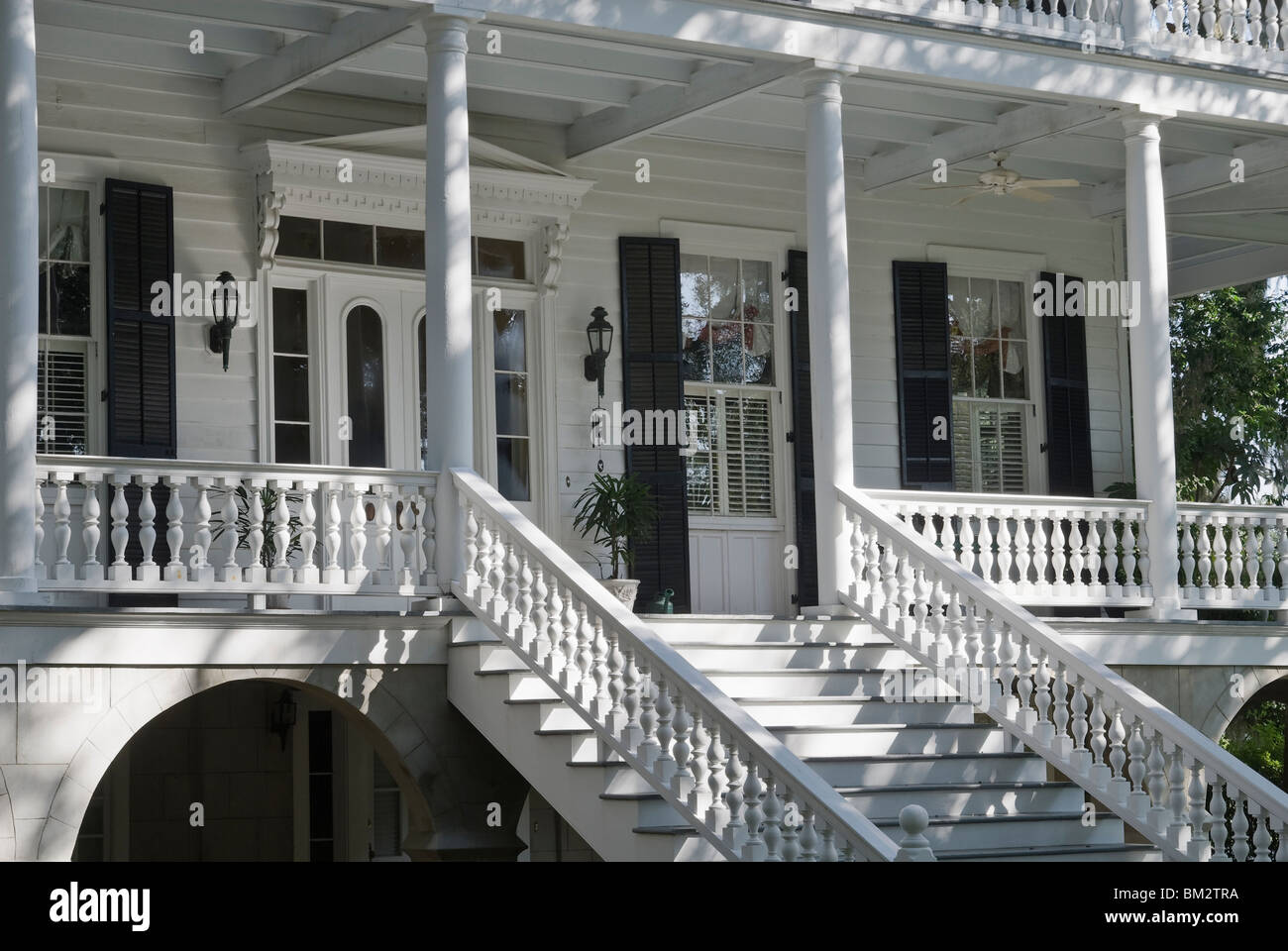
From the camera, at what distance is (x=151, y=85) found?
1112 cm

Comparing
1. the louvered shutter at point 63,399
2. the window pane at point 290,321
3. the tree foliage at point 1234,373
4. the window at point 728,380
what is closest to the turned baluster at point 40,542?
the louvered shutter at point 63,399

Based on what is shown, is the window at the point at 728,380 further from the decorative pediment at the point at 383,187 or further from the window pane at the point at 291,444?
the window pane at the point at 291,444

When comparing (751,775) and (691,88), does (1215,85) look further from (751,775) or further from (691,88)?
(751,775)

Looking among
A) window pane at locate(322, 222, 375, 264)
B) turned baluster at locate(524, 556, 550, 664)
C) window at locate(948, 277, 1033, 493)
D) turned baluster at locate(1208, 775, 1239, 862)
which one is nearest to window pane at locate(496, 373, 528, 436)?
window pane at locate(322, 222, 375, 264)

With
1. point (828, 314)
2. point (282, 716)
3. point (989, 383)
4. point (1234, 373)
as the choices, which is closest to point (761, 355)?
point (989, 383)

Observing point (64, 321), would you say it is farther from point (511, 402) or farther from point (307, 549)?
point (511, 402)

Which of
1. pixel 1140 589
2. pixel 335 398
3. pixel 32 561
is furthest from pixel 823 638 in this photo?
pixel 32 561

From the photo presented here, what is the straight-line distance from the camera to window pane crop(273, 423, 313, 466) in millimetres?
11484

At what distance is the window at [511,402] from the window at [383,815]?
2.34 meters

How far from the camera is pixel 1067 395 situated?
562 inches

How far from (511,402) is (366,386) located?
1.01m

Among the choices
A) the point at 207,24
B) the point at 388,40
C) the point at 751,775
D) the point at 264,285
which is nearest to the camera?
the point at 751,775

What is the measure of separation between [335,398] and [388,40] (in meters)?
2.54
